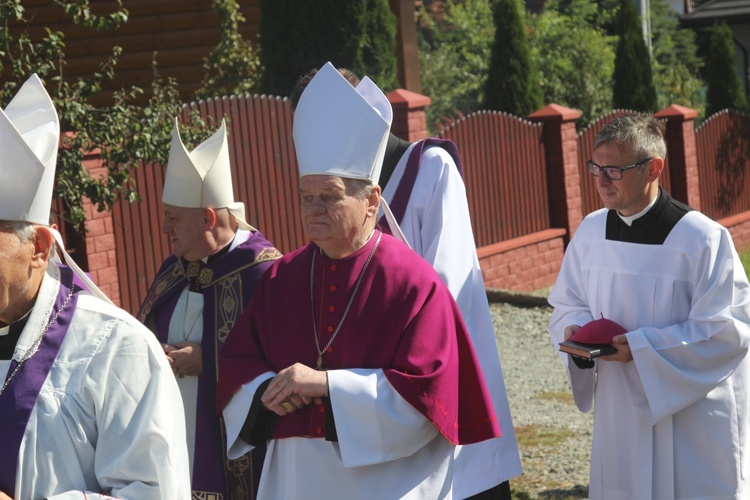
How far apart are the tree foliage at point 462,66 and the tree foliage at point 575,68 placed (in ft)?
5.08

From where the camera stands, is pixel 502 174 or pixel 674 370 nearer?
pixel 674 370

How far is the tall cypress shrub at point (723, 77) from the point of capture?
19.7 m

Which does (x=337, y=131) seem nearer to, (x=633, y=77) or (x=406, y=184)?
(x=406, y=184)

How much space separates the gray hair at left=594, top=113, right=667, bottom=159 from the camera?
4445 mm

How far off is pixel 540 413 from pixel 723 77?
42.9 ft

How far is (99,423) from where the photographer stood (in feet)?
8.38

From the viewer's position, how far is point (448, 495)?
3.73 meters

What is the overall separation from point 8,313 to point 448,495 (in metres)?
1.67

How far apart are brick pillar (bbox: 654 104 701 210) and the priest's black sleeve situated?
13210 millimetres

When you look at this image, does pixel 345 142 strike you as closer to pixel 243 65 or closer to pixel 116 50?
pixel 116 50

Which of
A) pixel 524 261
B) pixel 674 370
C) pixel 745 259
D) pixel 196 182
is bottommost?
pixel 745 259

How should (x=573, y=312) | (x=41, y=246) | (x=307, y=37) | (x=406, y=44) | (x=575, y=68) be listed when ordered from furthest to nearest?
(x=575, y=68)
(x=406, y=44)
(x=307, y=37)
(x=573, y=312)
(x=41, y=246)

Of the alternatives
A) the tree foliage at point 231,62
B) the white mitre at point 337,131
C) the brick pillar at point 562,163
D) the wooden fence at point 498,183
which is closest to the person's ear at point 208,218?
the white mitre at point 337,131

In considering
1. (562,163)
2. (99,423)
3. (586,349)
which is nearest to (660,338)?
(586,349)
